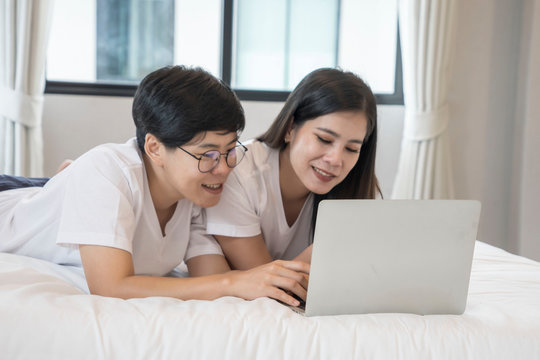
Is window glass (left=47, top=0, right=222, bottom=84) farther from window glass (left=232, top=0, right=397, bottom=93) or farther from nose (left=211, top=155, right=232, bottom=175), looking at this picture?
Answer: nose (left=211, top=155, right=232, bottom=175)

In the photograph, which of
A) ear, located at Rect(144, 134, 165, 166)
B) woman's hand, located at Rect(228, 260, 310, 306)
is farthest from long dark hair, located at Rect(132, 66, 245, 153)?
woman's hand, located at Rect(228, 260, 310, 306)

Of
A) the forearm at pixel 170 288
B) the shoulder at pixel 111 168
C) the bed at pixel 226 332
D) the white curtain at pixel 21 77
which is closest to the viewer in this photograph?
the bed at pixel 226 332

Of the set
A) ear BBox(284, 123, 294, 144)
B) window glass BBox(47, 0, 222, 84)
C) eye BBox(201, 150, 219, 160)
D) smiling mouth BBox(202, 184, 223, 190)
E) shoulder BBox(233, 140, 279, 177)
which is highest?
window glass BBox(47, 0, 222, 84)

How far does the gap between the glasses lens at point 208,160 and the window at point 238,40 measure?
235 cm

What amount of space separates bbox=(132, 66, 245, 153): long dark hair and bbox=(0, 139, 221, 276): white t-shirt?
0.42 ft

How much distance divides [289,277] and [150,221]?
0.42 meters

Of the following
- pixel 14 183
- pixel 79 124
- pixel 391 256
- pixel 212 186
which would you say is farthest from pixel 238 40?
pixel 391 256

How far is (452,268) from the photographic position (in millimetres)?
1141

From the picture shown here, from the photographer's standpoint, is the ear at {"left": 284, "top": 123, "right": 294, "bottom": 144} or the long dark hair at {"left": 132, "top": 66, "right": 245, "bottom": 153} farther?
the ear at {"left": 284, "top": 123, "right": 294, "bottom": 144}

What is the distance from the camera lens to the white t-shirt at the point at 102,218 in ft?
4.12

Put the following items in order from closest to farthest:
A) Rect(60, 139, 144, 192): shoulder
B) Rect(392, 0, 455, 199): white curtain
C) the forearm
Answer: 1. the forearm
2. Rect(60, 139, 144, 192): shoulder
3. Rect(392, 0, 455, 199): white curtain

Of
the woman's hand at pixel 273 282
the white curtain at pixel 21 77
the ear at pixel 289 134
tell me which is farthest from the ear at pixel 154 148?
the white curtain at pixel 21 77

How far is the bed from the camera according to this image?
1.01m

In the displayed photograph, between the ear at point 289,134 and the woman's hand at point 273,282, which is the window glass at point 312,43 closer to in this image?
the ear at point 289,134
